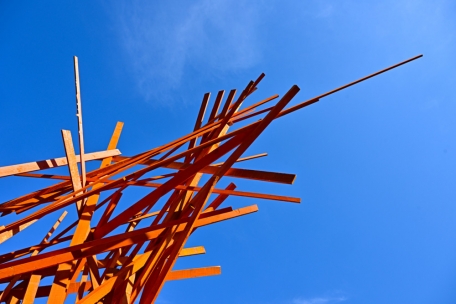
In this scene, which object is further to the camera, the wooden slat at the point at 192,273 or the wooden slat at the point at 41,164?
the wooden slat at the point at 192,273

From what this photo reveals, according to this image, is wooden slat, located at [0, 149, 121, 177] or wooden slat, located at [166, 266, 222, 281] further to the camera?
wooden slat, located at [166, 266, 222, 281]

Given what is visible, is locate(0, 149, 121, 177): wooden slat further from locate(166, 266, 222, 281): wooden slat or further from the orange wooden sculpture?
locate(166, 266, 222, 281): wooden slat

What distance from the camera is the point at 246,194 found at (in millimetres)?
4234

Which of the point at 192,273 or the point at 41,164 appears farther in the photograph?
the point at 192,273

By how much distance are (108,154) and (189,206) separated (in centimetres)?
170

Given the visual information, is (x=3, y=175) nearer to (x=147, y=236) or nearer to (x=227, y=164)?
(x=147, y=236)

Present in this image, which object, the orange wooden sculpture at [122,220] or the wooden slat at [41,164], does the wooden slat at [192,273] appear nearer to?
the orange wooden sculpture at [122,220]

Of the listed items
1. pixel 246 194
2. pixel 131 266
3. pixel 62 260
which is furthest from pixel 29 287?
pixel 246 194

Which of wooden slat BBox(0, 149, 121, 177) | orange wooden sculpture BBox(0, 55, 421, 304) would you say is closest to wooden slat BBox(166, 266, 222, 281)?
orange wooden sculpture BBox(0, 55, 421, 304)

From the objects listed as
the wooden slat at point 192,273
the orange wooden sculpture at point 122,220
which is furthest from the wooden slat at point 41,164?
the wooden slat at point 192,273

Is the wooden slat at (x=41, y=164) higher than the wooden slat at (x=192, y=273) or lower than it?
higher

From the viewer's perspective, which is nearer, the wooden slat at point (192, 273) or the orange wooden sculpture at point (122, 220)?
the orange wooden sculpture at point (122, 220)

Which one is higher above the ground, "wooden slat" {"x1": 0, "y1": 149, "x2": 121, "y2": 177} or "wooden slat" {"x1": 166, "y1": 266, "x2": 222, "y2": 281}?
"wooden slat" {"x1": 0, "y1": 149, "x2": 121, "y2": 177}

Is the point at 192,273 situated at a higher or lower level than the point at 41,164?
lower
